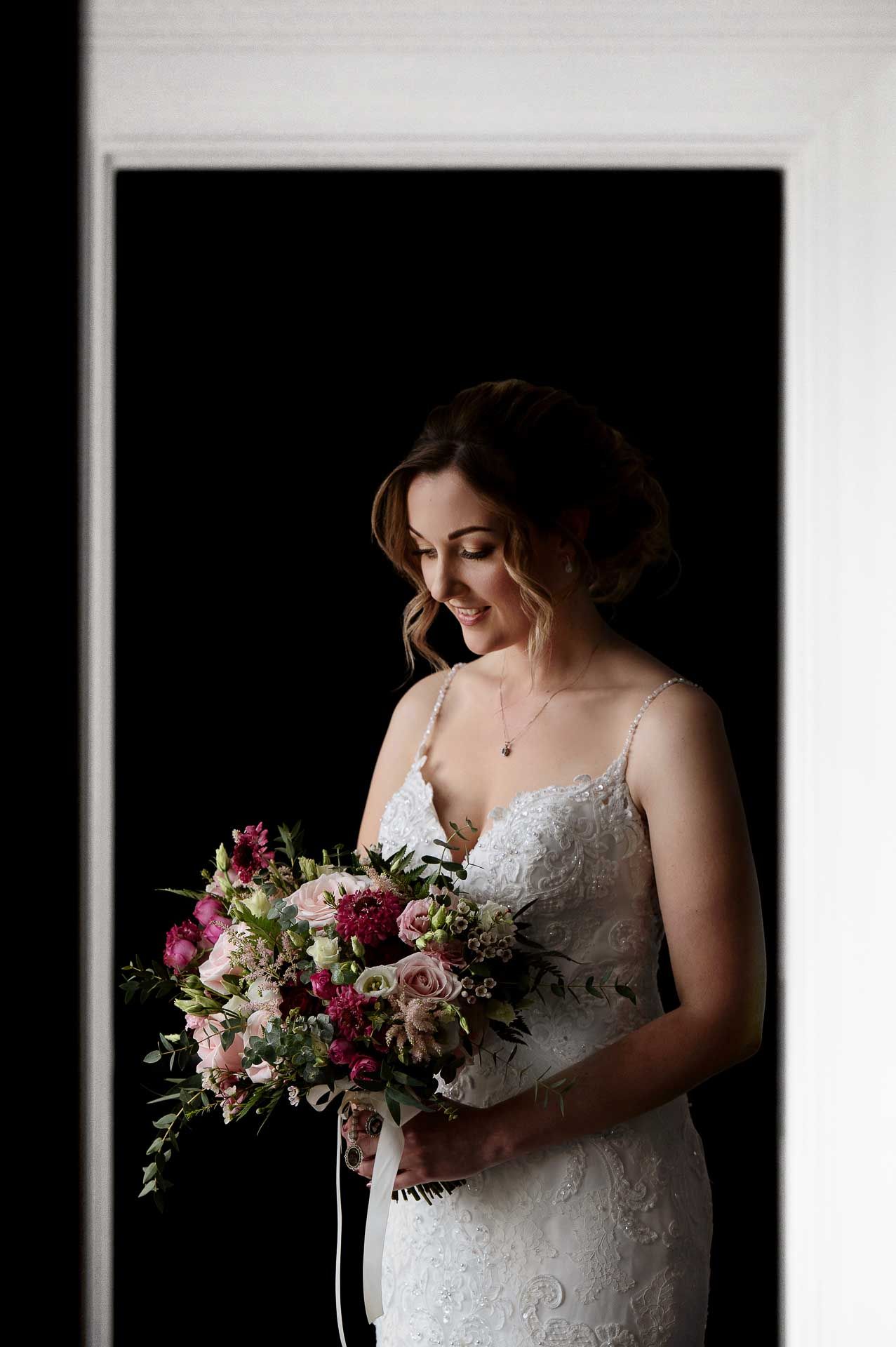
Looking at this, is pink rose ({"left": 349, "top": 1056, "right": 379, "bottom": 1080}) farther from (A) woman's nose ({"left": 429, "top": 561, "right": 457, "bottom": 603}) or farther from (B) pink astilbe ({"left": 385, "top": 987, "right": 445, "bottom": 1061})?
(A) woman's nose ({"left": 429, "top": 561, "right": 457, "bottom": 603})

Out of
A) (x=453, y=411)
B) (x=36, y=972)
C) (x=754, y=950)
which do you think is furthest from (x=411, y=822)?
(x=36, y=972)

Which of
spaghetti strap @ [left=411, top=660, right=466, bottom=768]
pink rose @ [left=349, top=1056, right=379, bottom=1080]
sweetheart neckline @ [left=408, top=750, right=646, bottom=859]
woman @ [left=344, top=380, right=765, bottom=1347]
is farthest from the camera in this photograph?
spaghetti strap @ [left=411, top=660, right=466, bottom=768]

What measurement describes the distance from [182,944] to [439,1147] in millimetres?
467

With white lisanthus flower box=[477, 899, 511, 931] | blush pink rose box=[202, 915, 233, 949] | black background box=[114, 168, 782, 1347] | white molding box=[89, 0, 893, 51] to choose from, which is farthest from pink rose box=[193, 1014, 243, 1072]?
white molding box=[89, 0, 893, 51]

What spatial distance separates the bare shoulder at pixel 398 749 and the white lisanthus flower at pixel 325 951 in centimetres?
67

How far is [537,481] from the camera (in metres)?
1.99

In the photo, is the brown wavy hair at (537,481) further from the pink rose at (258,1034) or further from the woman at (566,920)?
the pink rose at (258,1034)

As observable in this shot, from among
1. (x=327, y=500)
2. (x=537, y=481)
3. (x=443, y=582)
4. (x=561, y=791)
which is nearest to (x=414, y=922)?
(x=561, y=791)

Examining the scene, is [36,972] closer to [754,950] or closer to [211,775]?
[754,950]

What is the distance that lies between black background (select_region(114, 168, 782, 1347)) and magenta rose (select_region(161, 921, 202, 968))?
0.91 meters

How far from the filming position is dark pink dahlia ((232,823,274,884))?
5.42 feet

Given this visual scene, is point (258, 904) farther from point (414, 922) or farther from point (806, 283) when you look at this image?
point (806, 283)

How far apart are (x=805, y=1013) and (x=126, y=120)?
7.73 ft

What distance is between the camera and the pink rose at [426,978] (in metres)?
1.41
